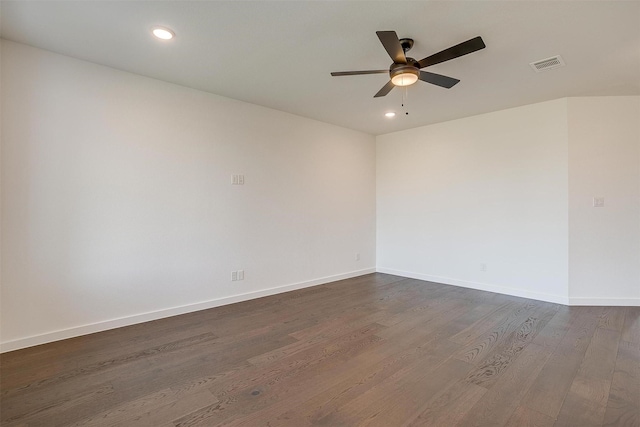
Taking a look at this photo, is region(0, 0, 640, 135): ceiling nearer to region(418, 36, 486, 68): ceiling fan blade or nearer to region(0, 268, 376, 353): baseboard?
region(418, 36, 486, 68): ceiling fan blade

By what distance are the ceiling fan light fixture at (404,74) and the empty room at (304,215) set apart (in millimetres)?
36

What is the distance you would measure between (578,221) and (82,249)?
18.7 feet

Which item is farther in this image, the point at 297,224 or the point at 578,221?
the point at 297,224

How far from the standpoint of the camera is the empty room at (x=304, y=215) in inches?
83.5

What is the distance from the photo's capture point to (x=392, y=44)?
7.25 feet

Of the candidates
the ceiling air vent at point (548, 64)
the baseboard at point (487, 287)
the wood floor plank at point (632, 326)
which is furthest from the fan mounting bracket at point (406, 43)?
the baseboard at point (487, 287)

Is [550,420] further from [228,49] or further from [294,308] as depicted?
[228,49]

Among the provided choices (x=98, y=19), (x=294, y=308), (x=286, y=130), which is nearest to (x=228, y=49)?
(x=98, y=19)

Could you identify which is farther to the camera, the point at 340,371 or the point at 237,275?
the point at 237,275

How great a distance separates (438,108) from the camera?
4328mm

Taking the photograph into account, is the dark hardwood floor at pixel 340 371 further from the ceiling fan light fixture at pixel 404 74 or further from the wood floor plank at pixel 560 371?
the ceiling fan light fixture at pixel 404 74

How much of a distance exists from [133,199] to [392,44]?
291cm

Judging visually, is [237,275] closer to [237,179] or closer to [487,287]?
[237,179]

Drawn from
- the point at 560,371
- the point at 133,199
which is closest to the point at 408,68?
the point at 560,371
